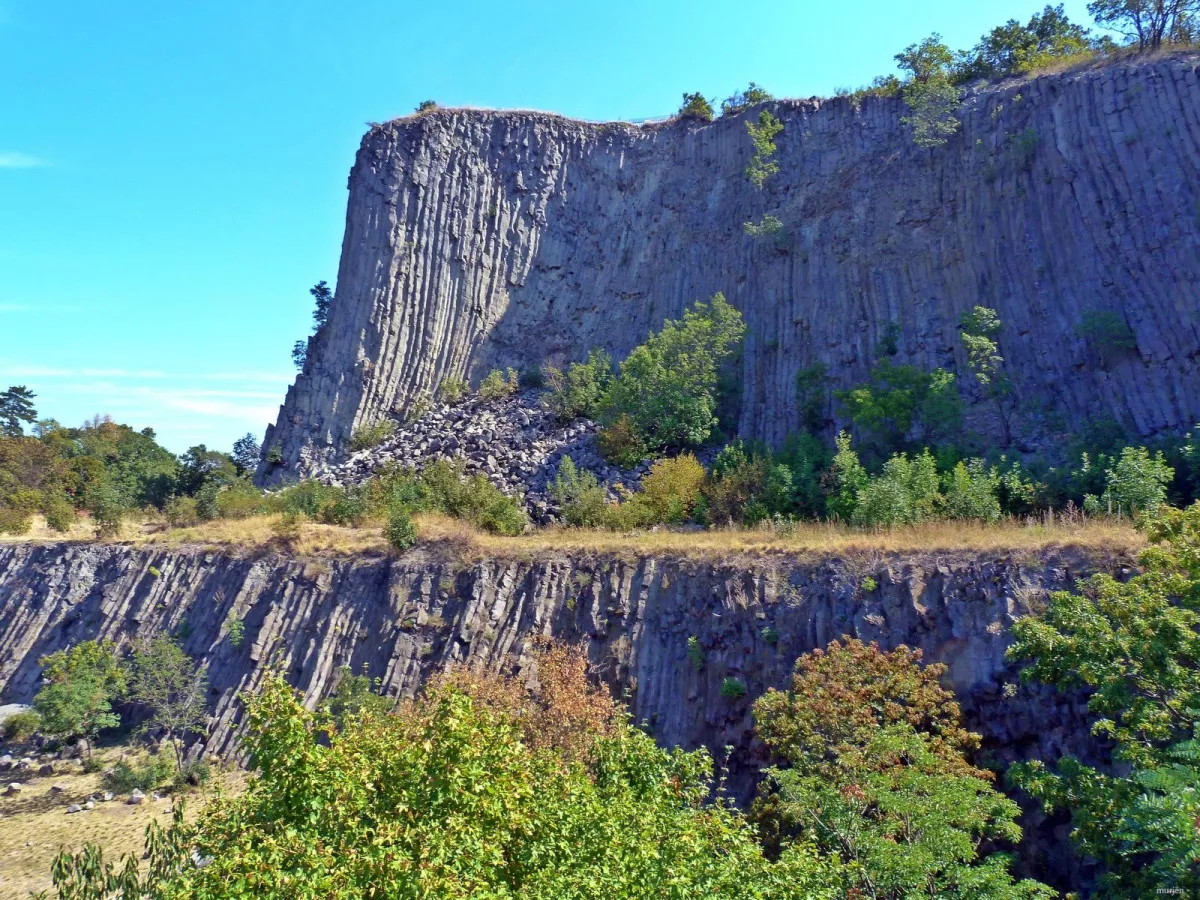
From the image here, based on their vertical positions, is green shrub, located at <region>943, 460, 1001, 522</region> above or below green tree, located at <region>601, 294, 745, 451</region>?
below

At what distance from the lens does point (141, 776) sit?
18.3m

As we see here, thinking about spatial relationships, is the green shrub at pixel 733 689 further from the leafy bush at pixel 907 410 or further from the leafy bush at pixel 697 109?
the leafy bush at pixel 697 109

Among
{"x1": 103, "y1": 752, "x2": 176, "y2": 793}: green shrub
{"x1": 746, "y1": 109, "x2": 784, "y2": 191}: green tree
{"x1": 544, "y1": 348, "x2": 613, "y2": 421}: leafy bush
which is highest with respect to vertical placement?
{"x1": 746, "y1": 109, "x2": 784, "y2": 191}: green tree

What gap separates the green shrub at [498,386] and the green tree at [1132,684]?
89.4 ft

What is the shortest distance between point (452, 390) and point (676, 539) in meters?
19.5

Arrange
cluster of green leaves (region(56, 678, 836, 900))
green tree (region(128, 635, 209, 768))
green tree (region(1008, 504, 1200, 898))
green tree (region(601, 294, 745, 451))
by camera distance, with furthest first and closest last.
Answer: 1. green tree (region(601, 294, 745, 451))
2. green tree (region(128, 635, 209, 768))
3. green tree (region(1008, 504, 1200, 898))
4. cluster of green leaves (region(56, 678, 836, 900))

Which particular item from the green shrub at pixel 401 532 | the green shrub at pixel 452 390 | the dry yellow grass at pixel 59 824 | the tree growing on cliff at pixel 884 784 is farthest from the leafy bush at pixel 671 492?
the green shrub at pixel 452 390

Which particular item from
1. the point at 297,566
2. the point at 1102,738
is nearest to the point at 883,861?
the point at 1102,738

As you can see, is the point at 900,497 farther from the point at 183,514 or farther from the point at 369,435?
the point at 183,514

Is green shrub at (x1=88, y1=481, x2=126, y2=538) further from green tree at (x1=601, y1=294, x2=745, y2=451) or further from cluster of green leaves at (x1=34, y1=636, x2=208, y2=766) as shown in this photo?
green tree at (x1=601, y1=294, x2=745, y2=451)

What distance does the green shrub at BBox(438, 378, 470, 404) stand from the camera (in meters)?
35.9

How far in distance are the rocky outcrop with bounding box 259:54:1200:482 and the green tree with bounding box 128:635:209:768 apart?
14228 millimetres

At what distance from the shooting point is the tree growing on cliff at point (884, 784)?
880 centimetres

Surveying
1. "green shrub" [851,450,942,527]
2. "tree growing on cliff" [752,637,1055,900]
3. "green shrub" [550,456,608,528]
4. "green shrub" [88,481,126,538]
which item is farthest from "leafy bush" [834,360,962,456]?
"green shrub" [88,481,126,538]
